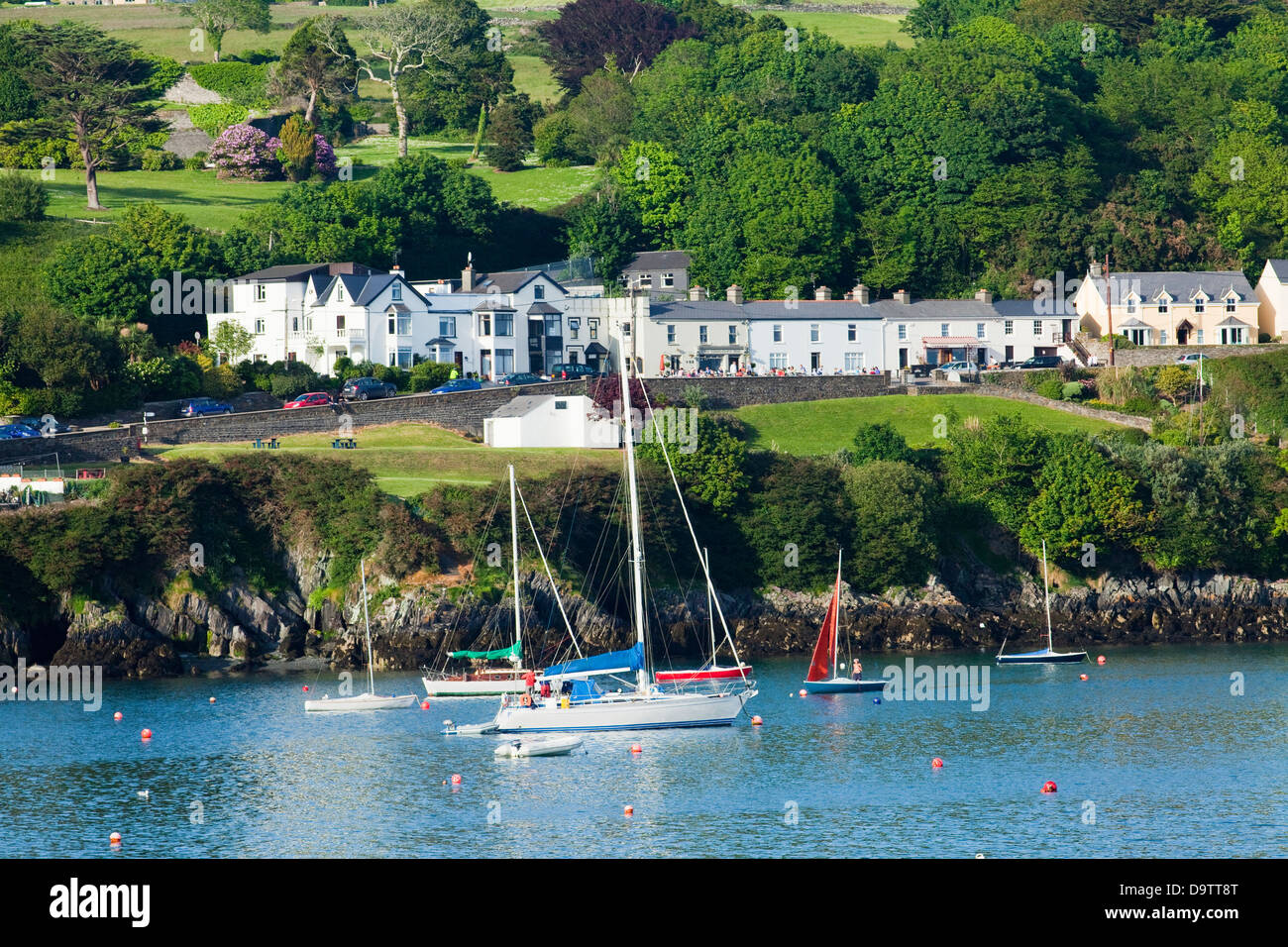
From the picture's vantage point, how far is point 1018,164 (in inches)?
5207

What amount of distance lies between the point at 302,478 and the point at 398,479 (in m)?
4.71

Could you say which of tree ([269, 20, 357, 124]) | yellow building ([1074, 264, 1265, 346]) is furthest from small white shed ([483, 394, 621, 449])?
tree ([269, 20, 357, 124])

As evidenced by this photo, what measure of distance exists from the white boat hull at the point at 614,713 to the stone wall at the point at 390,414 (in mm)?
35960

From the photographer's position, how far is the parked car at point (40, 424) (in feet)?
276

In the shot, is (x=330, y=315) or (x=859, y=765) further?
(x=330, y=315)

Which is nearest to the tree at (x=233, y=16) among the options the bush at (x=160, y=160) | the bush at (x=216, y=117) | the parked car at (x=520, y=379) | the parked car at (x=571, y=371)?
the bush at (x=216, y=117)

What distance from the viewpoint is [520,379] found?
10262 centimetres

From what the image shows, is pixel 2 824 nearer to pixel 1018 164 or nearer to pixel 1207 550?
pixel 1207 550

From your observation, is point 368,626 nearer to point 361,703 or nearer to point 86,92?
point 361,703

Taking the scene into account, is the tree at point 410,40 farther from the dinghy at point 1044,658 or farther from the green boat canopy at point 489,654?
the dinghy at point 1044,658

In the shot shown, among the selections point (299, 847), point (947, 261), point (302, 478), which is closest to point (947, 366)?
point (947, 261)

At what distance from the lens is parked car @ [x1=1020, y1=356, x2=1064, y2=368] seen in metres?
112

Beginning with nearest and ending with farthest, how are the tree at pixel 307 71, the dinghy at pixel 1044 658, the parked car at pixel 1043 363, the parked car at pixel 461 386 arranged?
the dinghy at pixel 1044 658 → the parked car at pixel 461 386 → the parked car at pixel 1043 363 → the tree at pixel 307 71

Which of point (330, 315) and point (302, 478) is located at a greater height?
point (330, 315)
